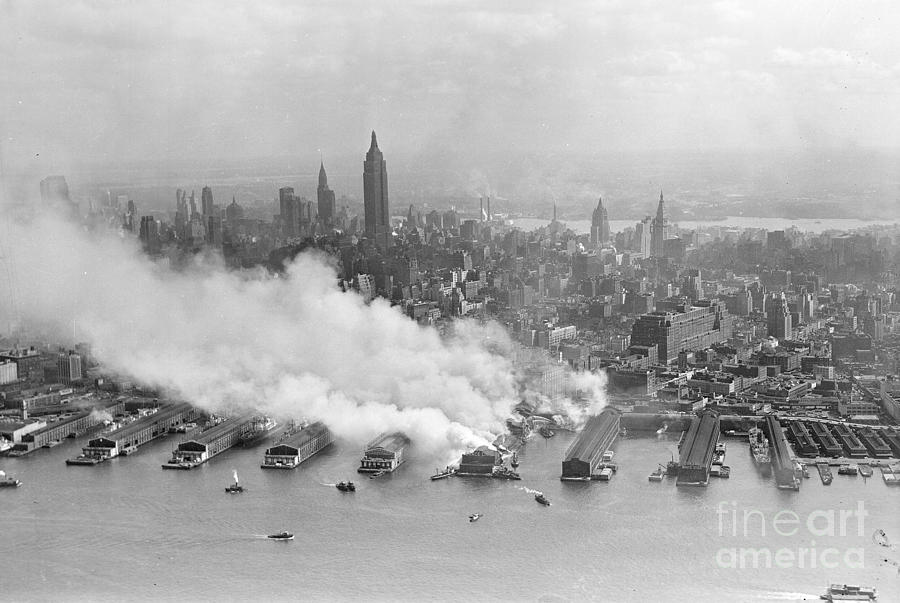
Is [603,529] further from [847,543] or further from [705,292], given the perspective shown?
[705,292]

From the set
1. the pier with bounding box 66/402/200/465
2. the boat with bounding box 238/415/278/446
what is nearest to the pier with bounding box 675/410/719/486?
the boat with bounding box 238/415/278/446

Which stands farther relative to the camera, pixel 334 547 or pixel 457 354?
pixel 457 354

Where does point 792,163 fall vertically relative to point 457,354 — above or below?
above

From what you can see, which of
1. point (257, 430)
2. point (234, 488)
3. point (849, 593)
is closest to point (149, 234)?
point (257, 430)

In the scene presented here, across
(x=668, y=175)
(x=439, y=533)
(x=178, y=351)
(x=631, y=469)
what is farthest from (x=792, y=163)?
(x=439, y=533)

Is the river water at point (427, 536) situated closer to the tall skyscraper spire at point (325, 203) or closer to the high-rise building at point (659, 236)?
the tall skyscraper spire at point (325, 203)

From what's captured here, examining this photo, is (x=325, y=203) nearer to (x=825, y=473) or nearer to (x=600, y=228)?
(x=600, y=228)

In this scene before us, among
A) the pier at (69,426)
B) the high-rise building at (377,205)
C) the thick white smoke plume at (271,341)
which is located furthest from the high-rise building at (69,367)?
the high-rise building at (377,205)
